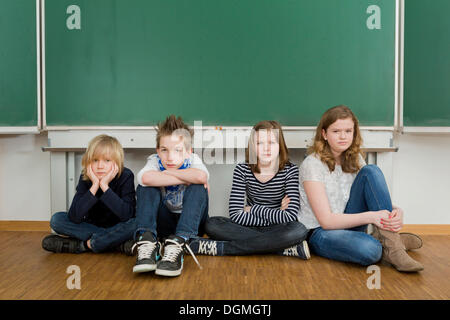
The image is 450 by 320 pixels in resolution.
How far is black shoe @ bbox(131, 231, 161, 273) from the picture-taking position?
5.47 feet

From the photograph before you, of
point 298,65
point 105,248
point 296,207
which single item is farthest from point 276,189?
point 105,248

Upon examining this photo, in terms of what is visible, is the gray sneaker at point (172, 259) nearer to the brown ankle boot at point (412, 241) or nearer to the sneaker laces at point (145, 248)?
the sneaker laces at point (145, 248)

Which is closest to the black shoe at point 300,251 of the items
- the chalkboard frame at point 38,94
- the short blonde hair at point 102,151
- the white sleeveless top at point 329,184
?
the white sleeveless top at point 329,184

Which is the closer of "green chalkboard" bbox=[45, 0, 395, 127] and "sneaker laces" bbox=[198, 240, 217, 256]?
"sneaker laces" bbox=[198, 240, 217, 256]

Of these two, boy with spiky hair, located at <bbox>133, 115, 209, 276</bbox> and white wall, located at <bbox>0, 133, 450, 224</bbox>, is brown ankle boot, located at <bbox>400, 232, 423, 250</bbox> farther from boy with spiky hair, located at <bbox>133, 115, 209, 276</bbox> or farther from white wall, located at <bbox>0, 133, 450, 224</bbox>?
boy with spiky hair, located at <bbox>133, 115, 209, 276</bbox>

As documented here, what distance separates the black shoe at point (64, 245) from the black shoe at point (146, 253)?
464 mm

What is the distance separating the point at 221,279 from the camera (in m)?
1.69

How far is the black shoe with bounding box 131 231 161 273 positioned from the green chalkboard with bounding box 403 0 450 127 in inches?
67.3

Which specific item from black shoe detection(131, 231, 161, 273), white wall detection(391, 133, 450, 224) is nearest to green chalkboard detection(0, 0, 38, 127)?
black shoe detection(131, 231, 161, 273)

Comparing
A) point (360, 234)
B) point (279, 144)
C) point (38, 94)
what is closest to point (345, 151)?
point (279, 144)

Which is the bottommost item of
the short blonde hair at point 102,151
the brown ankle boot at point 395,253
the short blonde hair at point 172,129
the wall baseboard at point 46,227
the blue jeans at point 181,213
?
the wall baseboard at point 46,227

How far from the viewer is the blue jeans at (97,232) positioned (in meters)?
2.08

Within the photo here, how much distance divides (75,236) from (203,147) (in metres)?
0.89

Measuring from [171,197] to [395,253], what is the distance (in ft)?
3.77
